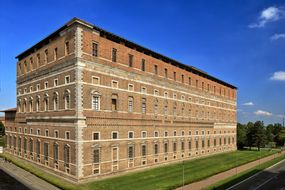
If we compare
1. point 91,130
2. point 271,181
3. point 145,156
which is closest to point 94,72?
point 91,130

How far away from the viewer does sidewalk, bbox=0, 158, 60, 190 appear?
96.1 ft

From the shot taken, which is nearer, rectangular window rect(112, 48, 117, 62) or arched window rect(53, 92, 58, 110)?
arched window rect(53, 92, 58, 110)

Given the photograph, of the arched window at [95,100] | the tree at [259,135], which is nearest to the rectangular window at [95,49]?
the arched window at [95,100]

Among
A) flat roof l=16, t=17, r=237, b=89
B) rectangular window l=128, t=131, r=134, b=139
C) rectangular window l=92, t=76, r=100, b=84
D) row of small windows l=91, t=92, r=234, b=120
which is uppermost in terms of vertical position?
flat roof l=16, t=17, r=237, b=89

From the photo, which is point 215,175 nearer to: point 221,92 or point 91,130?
point 91,130

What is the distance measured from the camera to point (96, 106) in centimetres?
3288

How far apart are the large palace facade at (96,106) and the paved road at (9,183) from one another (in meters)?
4.75

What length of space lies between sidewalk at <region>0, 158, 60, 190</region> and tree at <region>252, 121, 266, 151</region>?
65.6 m

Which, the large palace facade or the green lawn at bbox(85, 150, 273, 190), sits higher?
the large palace facade

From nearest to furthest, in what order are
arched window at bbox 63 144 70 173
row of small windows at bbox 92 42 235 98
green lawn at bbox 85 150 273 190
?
green lawn at bbox 85 150 273 190 → arched window at bbox 63 144 70 173 → row of small windows at bbox 92 42 235 98

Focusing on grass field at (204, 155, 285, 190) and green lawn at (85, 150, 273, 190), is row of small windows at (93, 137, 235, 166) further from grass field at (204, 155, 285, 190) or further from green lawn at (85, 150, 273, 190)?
grass field at (204, 155, 285, 190)

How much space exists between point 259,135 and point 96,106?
61090mm

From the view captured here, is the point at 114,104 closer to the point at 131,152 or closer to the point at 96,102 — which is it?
the point at 96,102

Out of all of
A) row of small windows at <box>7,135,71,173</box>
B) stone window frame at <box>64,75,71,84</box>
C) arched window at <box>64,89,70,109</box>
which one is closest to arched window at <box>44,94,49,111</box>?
row of small windows at <box>7,135,71,173</box>
